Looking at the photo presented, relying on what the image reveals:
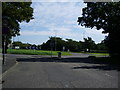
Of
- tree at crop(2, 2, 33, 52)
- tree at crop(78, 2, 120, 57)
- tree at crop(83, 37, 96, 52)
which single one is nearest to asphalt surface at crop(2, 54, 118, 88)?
tree at crop(2, 2, 33, 52)

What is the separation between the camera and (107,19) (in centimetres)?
4738

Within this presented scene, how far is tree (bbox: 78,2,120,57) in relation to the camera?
42.7 meters

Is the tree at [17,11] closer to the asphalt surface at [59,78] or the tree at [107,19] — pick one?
the asphalt surface at [59,78]

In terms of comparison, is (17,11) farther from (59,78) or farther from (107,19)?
(107,19)

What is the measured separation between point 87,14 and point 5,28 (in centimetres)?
2867

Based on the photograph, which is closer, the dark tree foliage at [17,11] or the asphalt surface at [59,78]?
the asphalt surface at [59,78]

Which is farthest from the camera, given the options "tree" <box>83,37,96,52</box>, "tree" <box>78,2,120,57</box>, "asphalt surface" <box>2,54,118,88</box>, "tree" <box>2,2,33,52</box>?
"tree" <box>83,37,96,52</box>

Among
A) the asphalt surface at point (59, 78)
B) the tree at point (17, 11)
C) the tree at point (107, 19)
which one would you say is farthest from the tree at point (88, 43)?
the asphalt surface at point (59, 78)

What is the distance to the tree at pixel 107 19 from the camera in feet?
140

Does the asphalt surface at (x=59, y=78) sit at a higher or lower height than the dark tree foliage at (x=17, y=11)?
lower

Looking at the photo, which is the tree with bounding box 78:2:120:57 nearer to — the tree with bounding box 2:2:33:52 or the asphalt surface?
the tree with bounding box 2:2:33:52

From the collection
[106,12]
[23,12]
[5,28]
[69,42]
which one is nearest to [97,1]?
[106,12]

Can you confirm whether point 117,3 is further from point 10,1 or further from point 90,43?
point 90,43

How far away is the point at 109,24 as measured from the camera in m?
46.2
